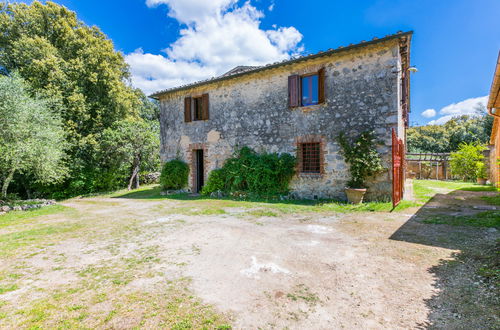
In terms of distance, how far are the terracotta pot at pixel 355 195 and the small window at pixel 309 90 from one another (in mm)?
3750

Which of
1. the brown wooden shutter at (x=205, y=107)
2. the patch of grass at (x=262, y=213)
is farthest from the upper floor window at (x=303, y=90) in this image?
the patch of grass at (x=262, y=213)

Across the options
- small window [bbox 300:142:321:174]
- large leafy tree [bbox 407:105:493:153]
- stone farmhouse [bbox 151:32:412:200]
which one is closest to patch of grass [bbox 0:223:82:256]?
stone farmhouse [bbox 151:32:412:200]

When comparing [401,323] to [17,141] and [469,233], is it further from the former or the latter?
[17,141]

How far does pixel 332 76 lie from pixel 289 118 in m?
2.26

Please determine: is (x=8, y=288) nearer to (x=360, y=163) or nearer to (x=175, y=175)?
(x=360, y=163)

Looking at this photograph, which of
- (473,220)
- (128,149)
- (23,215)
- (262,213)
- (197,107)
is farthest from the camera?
(128,149)

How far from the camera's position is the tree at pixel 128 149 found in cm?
1550

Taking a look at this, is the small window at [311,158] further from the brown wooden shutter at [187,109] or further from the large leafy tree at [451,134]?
the large leafy tree at [451,134]

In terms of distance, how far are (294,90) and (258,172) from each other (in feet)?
12.2

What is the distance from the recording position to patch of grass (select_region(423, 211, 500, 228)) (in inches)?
201

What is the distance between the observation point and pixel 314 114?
372 inches

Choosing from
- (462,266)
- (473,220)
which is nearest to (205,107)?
(473,220)

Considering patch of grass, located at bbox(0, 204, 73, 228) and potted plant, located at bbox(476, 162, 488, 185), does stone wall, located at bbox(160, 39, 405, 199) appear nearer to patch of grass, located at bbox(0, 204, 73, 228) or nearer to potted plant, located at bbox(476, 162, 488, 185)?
patch of grass, located at bbox(0, 204, 73, 228)

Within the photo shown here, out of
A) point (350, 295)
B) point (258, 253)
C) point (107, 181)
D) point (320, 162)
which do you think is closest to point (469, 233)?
point (350, 295)
